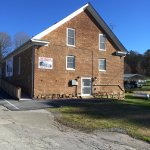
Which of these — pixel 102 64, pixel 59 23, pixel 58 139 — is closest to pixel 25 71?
pixel 59 23

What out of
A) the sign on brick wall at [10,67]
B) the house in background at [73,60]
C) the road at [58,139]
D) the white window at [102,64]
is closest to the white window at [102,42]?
the house in background at [73,60]

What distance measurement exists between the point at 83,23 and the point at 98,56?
3843 millimetres

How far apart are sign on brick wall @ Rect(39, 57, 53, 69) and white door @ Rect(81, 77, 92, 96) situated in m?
3.84

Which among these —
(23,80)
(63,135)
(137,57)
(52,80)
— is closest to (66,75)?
(52,80)

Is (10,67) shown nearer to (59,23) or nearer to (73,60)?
(73,60)

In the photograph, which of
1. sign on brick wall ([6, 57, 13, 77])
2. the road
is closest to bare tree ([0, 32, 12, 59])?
sign on brick wall ([6, 57, 13, 77])

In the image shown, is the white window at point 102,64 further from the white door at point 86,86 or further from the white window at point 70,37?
the white window at point 70,37

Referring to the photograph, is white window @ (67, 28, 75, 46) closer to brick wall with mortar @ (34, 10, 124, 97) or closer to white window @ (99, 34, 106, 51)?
brick wall with mortar @ (34, 10, 124, 97)

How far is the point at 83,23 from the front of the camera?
59.1 ft

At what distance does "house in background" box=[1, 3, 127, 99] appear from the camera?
15.4 metres

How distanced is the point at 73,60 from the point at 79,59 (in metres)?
0.64

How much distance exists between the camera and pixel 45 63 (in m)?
15.5

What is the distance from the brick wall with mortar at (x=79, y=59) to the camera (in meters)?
15.6

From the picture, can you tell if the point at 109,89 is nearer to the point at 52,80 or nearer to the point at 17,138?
the point at 52,80
